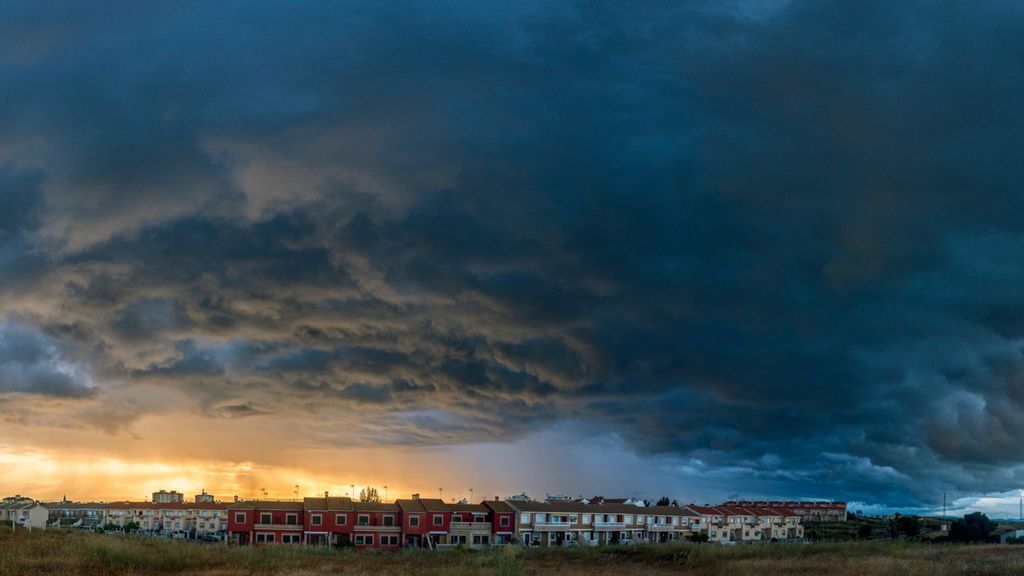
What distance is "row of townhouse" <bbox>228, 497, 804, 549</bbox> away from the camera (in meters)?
81.4

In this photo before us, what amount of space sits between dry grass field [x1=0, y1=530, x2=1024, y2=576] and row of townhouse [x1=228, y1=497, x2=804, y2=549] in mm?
29018

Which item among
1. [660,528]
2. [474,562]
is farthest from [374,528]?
[474,562]

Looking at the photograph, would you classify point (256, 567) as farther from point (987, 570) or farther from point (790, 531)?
point (790, 531)

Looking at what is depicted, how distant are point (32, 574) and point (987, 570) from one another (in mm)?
41912

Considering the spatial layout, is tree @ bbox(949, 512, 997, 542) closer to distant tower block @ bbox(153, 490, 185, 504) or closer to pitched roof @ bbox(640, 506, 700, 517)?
pitched roof @ bbox(640, 506, 700, 517)

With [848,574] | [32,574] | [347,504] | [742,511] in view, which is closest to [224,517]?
[347,504]

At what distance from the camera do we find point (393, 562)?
48281mm

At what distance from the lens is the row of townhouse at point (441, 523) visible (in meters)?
81.4

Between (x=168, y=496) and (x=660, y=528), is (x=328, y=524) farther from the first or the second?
(x=168, y=496)

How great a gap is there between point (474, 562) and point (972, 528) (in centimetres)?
7195

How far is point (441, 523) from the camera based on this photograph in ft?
279

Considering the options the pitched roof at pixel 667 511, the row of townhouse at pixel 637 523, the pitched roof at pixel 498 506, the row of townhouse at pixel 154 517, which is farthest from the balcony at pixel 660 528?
the row of townhouse at pixel 154 517

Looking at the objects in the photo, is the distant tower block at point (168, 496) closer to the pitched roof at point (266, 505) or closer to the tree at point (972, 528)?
the pitched roof at point (266, 505)

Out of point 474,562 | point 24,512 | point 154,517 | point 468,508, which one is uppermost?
point 474,562
